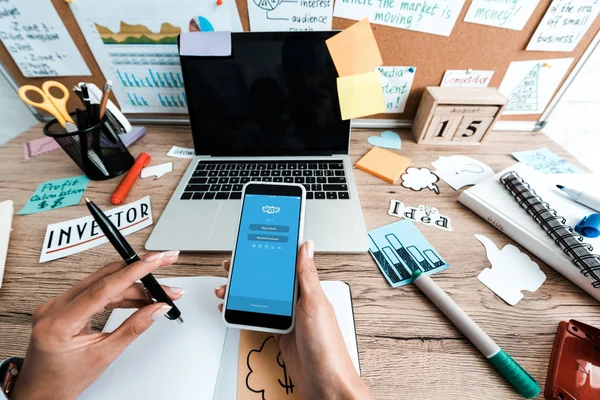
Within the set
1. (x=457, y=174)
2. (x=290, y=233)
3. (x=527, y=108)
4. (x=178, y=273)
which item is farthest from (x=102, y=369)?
(x=527, y=108)

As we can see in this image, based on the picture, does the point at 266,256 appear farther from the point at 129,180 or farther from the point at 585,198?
the point at 585,198

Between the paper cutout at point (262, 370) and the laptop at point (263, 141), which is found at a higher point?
the laptop at point (263, 141)

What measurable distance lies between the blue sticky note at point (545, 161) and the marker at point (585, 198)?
0.42 feet

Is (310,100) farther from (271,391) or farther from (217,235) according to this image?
(271,391)

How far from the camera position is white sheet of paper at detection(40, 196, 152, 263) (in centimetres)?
43

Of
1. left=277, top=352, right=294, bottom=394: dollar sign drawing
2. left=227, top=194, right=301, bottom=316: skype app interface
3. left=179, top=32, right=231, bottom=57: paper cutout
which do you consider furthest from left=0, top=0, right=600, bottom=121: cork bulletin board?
left=277, top=352, right=294, bottom=394: dollar sign drawing

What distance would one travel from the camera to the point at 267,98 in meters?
0.55

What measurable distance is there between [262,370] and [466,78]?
0.77 meters

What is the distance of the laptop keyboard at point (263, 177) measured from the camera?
0.50 m

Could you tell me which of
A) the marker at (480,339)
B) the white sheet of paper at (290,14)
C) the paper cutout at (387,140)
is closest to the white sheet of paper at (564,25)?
the paper cutout at (387,140)

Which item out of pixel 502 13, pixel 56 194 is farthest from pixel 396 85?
pixel 56 194

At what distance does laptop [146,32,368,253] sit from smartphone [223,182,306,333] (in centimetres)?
7

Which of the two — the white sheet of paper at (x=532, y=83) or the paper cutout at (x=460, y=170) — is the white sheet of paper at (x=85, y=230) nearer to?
the paper cutout at (x=460, y=170)

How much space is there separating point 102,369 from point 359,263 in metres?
0.36
